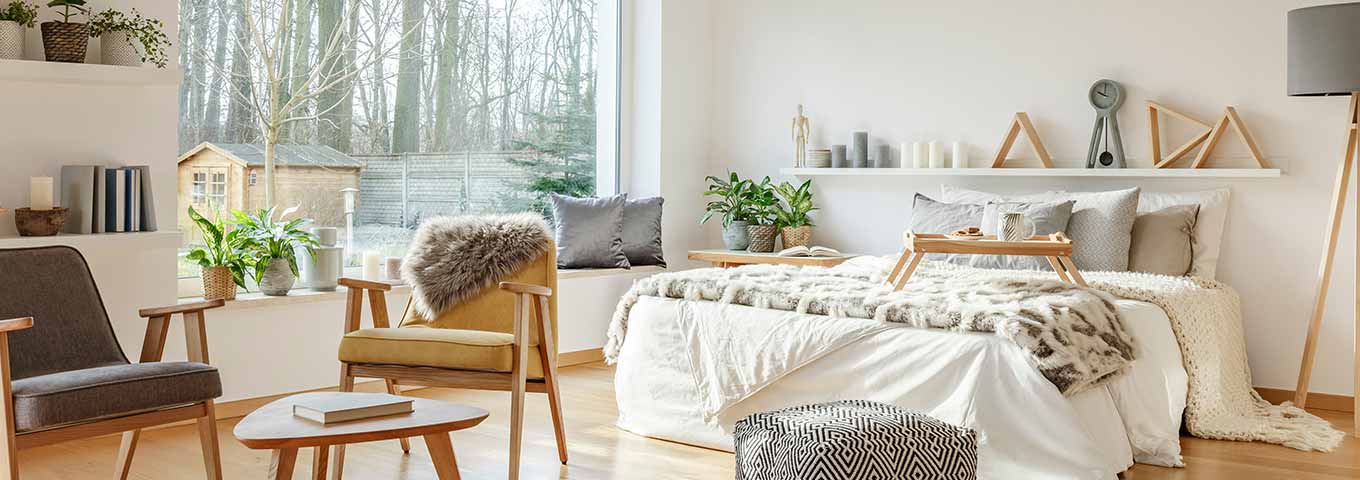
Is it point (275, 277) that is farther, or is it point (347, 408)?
point (275, 277)

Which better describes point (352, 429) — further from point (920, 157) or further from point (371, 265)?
point (920, 157)

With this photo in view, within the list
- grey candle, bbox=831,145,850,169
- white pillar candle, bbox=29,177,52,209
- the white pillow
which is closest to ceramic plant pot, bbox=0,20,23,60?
white pillar candle, bbox=29,177,52,209

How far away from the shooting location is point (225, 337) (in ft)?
14.6

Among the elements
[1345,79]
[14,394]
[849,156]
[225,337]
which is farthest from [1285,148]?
[14,394]

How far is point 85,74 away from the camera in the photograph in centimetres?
393

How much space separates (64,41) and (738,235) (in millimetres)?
3407

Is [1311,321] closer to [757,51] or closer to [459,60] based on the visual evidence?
[757,51]

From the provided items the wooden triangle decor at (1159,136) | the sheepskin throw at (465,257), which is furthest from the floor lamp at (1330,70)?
the sheepskin throw at (465,257)

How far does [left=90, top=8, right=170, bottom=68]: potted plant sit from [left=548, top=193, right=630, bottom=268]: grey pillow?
226cm

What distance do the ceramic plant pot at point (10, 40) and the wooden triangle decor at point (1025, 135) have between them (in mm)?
4040

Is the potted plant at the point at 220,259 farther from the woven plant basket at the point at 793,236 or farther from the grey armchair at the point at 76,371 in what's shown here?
the woven plant basket at the point at 793,236

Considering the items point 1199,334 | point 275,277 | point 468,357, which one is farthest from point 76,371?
point 1199,334

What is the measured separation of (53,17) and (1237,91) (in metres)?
4.62

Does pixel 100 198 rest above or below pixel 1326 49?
below
